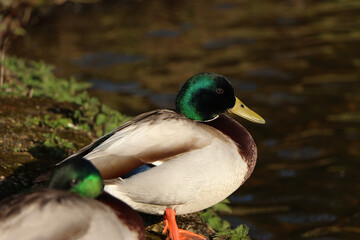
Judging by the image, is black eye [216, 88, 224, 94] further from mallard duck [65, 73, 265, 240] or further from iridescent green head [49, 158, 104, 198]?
iridescent green head [49, 158, 104, 198]

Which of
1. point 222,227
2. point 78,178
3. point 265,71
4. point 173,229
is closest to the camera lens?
point 78,178

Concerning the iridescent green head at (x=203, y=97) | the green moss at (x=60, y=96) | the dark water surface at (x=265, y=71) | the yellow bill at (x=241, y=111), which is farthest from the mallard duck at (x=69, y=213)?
the dark water surface at (x=265, y=71)

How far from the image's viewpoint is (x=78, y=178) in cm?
291

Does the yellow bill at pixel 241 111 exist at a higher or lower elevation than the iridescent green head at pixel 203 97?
lower

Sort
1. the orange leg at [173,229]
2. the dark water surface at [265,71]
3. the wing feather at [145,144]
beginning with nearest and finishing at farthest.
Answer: the wing feather at [145,144] → the orange leg at [173,229] → the dark water surface at [265,71]

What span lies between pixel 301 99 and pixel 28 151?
4.77m

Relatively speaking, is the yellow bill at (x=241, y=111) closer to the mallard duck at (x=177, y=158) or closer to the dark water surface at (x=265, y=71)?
the mallard duck at (x=177, y=158)

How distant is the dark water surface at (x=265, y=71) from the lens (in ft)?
20.4

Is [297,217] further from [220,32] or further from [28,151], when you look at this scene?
[220,32]

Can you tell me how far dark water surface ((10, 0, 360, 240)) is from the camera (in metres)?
6.21

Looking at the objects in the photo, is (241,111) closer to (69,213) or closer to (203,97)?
(203,97)

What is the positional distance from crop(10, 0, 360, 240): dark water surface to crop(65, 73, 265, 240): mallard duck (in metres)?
2.16

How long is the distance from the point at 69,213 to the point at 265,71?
722 cm

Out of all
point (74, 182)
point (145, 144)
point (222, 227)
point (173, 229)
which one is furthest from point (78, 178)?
point (222, 227)
